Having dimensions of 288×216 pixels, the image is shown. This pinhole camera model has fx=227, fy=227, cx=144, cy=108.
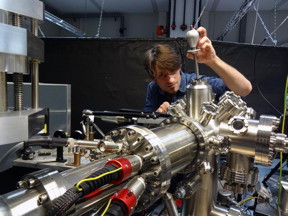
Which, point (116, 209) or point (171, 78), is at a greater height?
point (171, 78)

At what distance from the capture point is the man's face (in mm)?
1166

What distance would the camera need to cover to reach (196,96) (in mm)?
514

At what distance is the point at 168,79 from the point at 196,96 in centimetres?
70

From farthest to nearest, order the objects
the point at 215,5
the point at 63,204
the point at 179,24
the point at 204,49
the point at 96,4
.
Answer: the point at 96,4 → the point at 215,5 → the point at 179,24 → the point at 204,49 → the point at 63,204

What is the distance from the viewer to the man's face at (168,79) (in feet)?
3.83

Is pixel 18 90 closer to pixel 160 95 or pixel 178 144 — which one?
pixel 178 144

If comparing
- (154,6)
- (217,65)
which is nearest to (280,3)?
(154,6)

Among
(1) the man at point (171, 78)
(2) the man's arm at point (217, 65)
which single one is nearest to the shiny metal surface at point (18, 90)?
(2) the man's arm at point (217, 65)

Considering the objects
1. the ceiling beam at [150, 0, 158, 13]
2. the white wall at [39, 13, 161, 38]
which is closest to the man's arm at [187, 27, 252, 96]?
the ceiling beam at [150, 0, 158, 13]

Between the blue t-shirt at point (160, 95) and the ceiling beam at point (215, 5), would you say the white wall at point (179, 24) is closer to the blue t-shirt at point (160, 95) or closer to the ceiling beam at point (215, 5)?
the ceiling beam at point (215, 5)

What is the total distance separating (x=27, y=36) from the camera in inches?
14.8

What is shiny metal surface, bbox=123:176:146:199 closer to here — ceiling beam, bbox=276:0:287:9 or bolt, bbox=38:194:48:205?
bolt, bbox=38:194:48:205

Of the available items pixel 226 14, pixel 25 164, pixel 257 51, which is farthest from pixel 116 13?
pixel 25 164

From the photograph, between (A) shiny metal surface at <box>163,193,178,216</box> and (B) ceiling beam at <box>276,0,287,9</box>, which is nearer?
Result: (A) shiny metal surface at <box>163,193,178,216</box>
